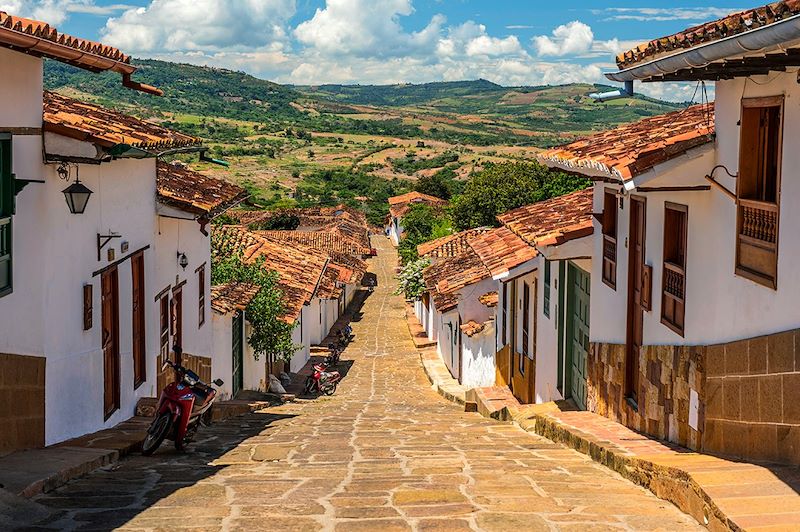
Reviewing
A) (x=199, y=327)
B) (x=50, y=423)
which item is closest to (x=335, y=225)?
(x=199, y=327)

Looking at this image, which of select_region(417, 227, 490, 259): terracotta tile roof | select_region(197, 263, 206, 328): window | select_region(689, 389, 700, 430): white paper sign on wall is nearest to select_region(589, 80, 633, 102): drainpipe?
select_region(689, 389, 700, 430): white paper sign on wall

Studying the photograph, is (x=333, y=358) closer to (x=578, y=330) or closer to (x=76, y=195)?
(x=578, y=330)

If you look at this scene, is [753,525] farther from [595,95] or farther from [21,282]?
[21,282]

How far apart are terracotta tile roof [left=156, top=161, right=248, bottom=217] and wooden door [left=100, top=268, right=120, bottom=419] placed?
2.23 meters

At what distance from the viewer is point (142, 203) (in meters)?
13.0

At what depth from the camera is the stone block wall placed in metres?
6.65

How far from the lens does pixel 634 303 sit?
10852 millimetres

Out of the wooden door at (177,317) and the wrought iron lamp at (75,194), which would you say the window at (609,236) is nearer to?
the wrought iron lamp at (75,194)

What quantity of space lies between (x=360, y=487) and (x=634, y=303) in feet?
15.4

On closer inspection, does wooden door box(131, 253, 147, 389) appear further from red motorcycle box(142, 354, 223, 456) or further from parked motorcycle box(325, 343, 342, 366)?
parked motorcycle box(325, 343, 342, 366)

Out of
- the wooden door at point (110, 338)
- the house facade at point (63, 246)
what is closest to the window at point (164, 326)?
the house facade at point (63, 246)

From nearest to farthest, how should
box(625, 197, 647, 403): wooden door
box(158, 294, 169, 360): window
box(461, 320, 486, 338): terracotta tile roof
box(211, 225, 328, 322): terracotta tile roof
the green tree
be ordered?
box(625, 197, 647, 403): wooden door → box(158, 294, 169, 360): window → the green tree → box(461, 320, 486, 338): terracotta tile roof → box(211, 225, 328, 322): terracotta tile roof

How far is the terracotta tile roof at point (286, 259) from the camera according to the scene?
26469 millimetres

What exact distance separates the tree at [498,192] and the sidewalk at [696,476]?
101ft
